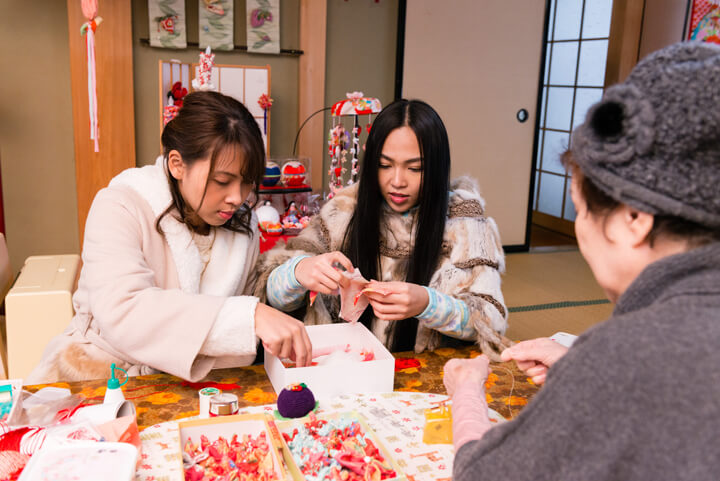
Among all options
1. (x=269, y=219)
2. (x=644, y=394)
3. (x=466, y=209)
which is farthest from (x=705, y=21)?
(x=644, y=394)

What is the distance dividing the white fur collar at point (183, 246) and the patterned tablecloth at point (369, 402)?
0.32 metres

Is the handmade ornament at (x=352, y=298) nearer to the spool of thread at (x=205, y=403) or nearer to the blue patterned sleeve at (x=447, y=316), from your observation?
the blue patterned sleeve at (x=447, y=316)

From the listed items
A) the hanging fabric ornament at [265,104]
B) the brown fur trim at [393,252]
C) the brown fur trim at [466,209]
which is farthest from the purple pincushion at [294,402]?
the hanging fabric ornament at [265,104]

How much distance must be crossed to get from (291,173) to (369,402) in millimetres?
2343

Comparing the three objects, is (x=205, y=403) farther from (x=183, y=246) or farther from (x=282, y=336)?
(x=183, y=246)

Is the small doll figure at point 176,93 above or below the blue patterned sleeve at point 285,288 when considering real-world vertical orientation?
above

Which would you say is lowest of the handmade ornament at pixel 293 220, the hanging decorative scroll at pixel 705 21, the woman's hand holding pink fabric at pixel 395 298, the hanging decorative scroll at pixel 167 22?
the handmade ornament at pixel 293 220

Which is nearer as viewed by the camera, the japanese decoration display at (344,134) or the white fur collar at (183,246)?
the white fur collar at (183,246)

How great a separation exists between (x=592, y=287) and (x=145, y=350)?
3.83 m

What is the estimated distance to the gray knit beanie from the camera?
0.63 meters

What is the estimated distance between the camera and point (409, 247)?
202 cm

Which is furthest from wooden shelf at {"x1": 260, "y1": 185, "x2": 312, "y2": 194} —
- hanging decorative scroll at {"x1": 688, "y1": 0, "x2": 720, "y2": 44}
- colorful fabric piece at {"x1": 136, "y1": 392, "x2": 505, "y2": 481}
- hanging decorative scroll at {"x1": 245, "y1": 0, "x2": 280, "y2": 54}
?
hanging decorative scroll at {"x1": 688, "y1": 0, "x2": 720, "y2": 44}

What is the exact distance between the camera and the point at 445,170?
1.94 metres

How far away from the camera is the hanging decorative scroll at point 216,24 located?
153 inches
